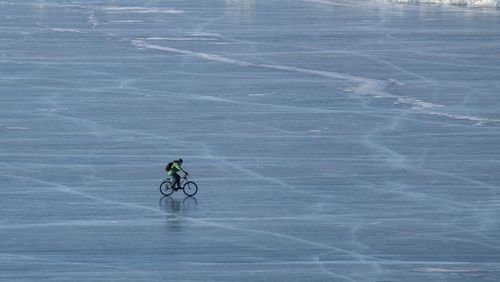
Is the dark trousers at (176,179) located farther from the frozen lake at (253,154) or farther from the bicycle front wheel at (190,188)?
the frozen lake at (253,154)

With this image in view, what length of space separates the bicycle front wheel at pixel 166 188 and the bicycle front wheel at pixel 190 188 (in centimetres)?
27

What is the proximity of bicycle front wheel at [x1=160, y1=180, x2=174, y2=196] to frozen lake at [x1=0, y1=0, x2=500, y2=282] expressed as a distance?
158mm

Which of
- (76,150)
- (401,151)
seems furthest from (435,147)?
(76,150)

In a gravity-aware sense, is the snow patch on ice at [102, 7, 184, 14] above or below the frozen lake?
above

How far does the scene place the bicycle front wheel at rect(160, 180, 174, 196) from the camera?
2595 cm

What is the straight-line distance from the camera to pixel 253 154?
30.3 meters

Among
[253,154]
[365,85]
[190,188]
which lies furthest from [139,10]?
[190,188]

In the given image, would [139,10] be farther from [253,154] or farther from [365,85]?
[253,154]

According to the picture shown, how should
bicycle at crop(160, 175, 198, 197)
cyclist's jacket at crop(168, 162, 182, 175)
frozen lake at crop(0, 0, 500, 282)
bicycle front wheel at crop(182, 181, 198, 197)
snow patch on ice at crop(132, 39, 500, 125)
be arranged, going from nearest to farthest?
frozen lake at crop(0, 0, 500, 282) → cyclist's jacket at crop(168, 162, 182, 175) → bicycle at crop(160, 175, 198, 197) → bicycle front wheel at crop(182, 181, 198, 197) → snow patch on ice at crop(132, 39, 500, 125)

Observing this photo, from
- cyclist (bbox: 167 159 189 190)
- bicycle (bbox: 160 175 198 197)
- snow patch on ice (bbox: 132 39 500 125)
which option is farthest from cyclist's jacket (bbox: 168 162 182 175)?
snow patch on ice (bbox: 132 39 500 125)

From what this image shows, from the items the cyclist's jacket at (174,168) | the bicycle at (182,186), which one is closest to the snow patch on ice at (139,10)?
the bicycle at (182,186)

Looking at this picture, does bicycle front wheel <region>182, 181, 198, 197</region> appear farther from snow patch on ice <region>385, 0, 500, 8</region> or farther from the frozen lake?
snow patch on ice <region>385, 0, 500, 8</region>

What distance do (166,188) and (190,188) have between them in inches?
19.6

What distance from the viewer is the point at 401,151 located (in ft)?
102
